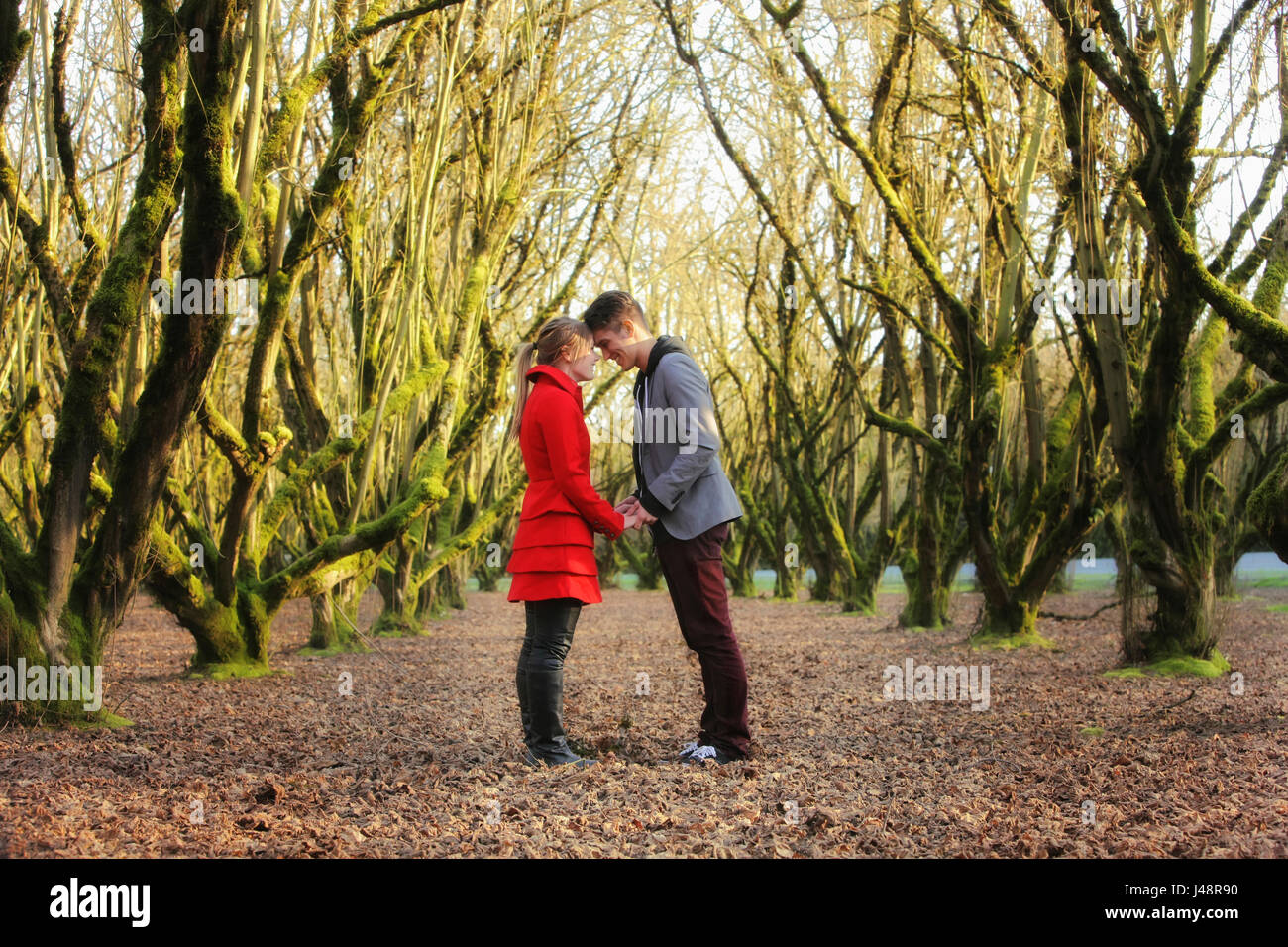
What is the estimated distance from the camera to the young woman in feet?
13.1

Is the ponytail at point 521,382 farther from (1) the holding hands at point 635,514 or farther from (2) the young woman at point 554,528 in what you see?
(1) the holding hands at point 635,514

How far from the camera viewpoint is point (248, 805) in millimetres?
3504

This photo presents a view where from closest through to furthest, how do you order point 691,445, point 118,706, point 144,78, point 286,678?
point 691,445, point 144,78, point 118,706, point 286,678

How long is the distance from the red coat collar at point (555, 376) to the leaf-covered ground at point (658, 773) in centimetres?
142

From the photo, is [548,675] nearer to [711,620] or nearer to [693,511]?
[711,620]

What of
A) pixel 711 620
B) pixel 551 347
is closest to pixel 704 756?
pixel 711 620

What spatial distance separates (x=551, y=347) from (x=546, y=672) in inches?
48.5

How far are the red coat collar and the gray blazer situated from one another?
1.02ft

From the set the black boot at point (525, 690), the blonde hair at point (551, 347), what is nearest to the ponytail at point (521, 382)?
the blonde hair at point (551, 347)

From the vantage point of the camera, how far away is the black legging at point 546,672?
4.02m
